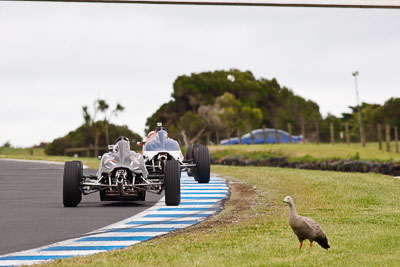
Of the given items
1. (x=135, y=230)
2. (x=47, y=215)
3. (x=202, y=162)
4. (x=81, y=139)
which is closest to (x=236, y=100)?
(x=81, y=139)

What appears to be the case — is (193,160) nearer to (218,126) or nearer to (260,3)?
(260,3)

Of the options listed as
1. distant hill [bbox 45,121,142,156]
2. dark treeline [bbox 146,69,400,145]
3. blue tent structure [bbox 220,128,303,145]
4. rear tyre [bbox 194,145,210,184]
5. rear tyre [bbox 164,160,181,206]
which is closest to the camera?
rear tyre [bbox 164,160,181,206]

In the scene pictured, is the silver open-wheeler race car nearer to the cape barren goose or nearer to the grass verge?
the grass verge

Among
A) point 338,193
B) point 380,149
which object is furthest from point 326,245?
point 380,149

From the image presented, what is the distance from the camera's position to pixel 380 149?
4447cm

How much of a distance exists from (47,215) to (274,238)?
532 centimetres

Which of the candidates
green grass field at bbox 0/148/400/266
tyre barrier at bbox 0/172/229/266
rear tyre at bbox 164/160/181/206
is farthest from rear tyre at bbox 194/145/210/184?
rear tyre at bbox 164/160/181/206

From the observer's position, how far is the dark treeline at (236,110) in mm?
64812

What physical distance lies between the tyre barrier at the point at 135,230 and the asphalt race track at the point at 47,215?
292 mm

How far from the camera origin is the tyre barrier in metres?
8.92

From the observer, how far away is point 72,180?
1394 cm

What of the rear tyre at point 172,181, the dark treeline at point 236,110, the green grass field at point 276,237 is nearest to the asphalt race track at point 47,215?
the rear tyre at point 172,181

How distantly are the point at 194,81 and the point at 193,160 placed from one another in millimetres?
50529

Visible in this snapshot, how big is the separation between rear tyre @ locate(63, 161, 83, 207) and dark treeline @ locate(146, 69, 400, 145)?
46.7 m
